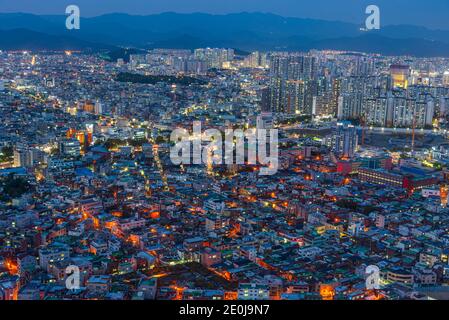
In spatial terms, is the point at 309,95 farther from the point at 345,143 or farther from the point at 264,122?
the point at 345,143

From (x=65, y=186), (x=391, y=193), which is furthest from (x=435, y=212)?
(x=65, y=186)

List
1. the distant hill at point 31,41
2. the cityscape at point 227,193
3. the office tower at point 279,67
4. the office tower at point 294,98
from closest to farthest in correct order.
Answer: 1. the cityscape at point 227,193
2. the office tower at point 294,98
3. the distant hill at point 31,41
4. the office tower at point 279,67

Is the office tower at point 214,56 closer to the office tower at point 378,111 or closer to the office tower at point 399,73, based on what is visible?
the office tower at point 399,73

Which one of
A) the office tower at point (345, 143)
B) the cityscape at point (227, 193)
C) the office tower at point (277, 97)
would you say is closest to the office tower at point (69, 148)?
the cityscape at point (227, 193)

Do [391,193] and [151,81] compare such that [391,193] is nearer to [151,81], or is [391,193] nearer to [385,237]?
[385,237]

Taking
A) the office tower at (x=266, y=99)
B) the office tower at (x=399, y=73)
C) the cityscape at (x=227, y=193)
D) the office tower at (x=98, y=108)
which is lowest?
the cityscape at (x=227, y=193)

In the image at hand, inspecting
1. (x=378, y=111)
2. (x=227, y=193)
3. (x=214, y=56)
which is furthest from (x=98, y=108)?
(x=214, y=56)
